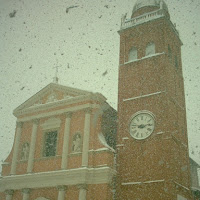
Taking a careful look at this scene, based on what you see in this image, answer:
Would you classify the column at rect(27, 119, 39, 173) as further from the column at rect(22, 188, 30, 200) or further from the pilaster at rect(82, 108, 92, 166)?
the pilaster at rect(82, 108, 92, 166)

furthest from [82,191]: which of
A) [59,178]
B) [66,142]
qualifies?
[66,142]

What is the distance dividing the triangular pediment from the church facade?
59 millimetres

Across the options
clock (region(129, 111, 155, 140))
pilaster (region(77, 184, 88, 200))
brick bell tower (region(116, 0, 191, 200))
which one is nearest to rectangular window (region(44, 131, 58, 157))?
pilaster (region(77, 184, 88, 200))

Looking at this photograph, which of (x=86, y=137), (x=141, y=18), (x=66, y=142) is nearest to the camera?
(x=86, y=137)

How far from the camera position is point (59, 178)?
17.9 m

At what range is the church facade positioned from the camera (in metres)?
16.9

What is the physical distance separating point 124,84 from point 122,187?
5674 mm

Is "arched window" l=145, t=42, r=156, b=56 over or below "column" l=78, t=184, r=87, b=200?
over

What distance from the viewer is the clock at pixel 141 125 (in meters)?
17.6

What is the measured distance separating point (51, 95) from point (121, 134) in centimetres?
512

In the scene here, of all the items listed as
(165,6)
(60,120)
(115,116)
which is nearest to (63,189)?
(60,120)

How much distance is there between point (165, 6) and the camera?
73.1 feet

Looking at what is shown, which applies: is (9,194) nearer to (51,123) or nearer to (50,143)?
(50,143)

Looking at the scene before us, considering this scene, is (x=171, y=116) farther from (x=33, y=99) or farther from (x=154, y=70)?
(x=33, y=99)
